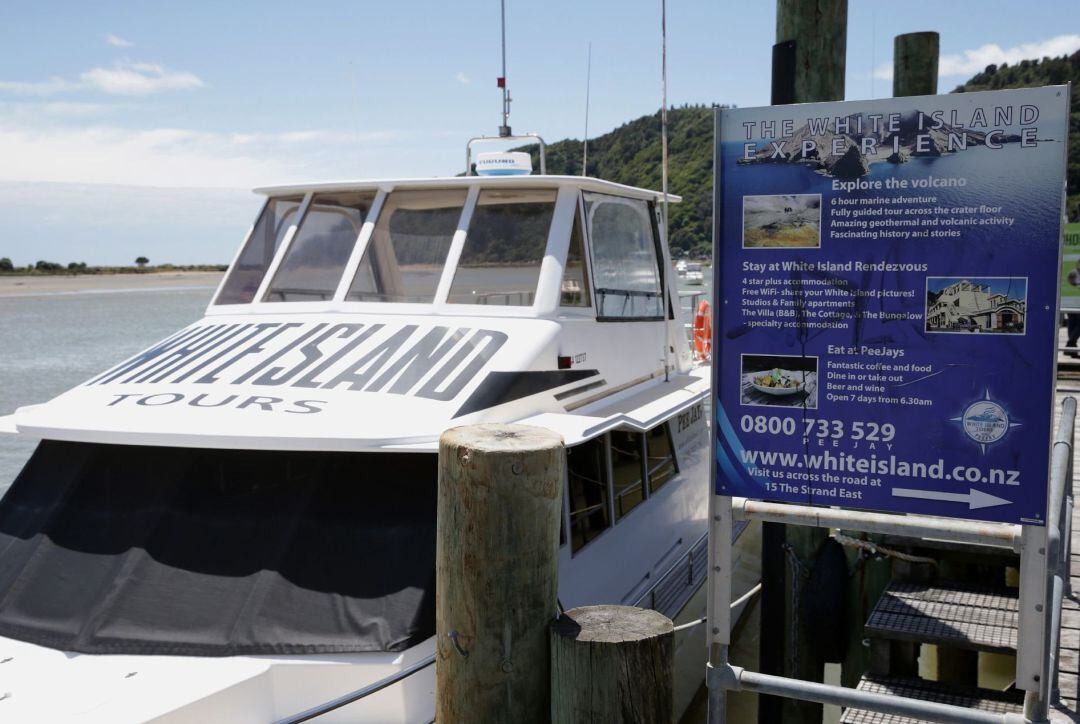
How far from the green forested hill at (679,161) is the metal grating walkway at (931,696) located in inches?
83.2

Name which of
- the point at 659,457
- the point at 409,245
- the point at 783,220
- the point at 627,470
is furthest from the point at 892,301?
the point at 659,457

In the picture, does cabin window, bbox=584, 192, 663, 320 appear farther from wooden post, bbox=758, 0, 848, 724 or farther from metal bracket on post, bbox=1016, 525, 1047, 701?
metal bracket on post, bbox=1016, 525, 1047, 701

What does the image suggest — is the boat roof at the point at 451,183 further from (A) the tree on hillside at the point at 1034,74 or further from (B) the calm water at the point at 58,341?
(A) the tree on hillside at the point at 1034,74

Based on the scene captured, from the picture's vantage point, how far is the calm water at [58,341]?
62.6ft

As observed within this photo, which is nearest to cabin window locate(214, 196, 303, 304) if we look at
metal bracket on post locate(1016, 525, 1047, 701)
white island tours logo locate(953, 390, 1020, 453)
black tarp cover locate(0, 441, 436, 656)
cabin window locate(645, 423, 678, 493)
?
black tarp cover locate(0, 441, 436, 656)

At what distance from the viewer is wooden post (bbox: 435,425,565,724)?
10.1 feet

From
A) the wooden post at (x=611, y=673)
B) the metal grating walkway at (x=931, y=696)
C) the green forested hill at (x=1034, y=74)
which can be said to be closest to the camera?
the wooden post at (x=611, y=673)

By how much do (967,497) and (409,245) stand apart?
4089mm

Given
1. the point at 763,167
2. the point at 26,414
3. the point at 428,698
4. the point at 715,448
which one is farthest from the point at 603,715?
the point at 26,414

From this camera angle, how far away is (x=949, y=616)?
4621 millimetres

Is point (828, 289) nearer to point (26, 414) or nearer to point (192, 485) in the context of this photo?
point (192, 485)

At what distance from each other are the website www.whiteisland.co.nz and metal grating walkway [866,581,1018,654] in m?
1.73

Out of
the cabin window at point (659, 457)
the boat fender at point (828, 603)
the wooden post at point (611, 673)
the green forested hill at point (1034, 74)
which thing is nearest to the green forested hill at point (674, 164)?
the cabin window at point (659, 457)

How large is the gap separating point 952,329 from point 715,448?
799 mm
